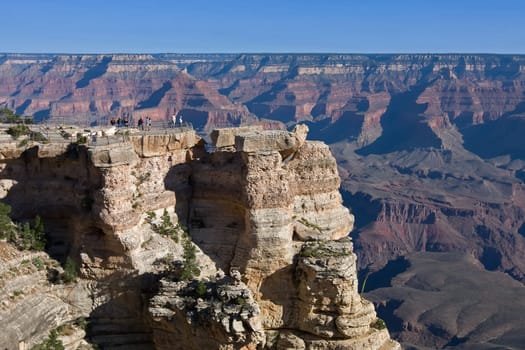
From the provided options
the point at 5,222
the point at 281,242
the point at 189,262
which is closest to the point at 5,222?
the point at 5,222

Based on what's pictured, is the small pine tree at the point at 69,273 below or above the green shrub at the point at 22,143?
below

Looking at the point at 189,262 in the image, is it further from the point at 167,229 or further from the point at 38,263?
the point at 38,263

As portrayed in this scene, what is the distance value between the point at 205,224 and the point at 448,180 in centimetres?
15651

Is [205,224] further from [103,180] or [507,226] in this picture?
[507,226]

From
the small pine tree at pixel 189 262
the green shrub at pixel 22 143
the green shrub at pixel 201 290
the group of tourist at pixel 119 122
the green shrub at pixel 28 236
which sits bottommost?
the green shrub at pixel 201 290

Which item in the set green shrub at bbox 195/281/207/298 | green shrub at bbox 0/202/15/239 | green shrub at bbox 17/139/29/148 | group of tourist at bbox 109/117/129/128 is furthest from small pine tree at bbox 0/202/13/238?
green shrub at bbox 195/281/207/298

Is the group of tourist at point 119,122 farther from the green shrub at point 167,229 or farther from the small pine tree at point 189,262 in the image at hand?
the small pine tree at point 189,262

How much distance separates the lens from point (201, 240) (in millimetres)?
28375

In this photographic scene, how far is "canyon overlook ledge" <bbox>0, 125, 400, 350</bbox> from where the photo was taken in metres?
24.1

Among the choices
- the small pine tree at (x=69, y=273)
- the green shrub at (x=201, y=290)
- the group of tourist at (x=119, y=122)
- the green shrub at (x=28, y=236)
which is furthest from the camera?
the group of tourist at (x=119, y=122)

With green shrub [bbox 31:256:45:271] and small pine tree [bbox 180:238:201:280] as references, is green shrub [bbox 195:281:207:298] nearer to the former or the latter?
small pine tree [bbox 180:238:201:280]

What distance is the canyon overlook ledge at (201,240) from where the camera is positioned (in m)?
24.1

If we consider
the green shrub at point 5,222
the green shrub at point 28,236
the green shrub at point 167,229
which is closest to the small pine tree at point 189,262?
the green shrub at point 167,229

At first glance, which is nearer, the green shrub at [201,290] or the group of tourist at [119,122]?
the green shrub at [201,290]
